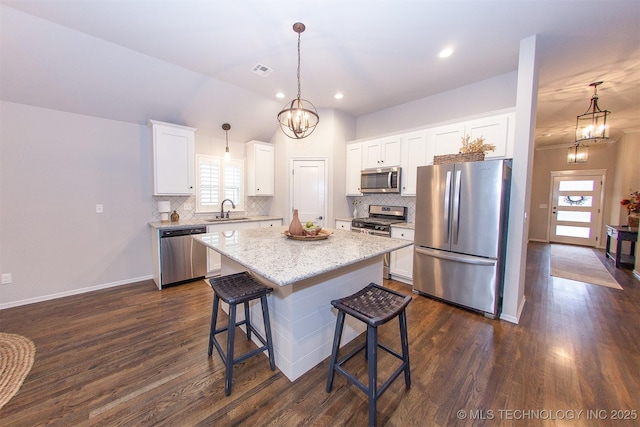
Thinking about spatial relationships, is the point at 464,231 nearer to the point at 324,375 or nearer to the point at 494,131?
the point at 494,131

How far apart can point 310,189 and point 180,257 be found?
7.68 feet

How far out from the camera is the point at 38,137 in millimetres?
3066

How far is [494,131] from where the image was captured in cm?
304

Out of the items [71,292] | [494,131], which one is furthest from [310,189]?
[71,292]

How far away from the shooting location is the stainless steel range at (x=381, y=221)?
Result: 12.6 feet

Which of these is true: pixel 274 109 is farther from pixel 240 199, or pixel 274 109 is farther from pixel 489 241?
pixel 489 241

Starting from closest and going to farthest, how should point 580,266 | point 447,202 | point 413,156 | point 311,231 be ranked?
point 311,231
point 447,202
point 413,156
point 580,266

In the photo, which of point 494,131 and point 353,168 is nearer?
point 494,131

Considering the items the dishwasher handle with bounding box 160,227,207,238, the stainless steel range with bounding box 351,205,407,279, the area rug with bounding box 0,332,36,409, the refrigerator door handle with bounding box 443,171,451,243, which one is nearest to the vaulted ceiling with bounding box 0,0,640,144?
the refrigerator door handle with bounding box 443,171,451,243

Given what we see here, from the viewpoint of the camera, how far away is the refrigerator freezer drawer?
107 inches

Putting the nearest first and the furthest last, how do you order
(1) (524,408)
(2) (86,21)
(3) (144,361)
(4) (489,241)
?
(1) (524,408) → (3) (144,361) → (2) (86,21) → (4) (489,241)

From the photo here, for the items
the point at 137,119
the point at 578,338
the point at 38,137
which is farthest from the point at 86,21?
the point at 578,338

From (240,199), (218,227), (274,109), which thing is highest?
(274,109)

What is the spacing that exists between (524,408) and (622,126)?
7.01m
